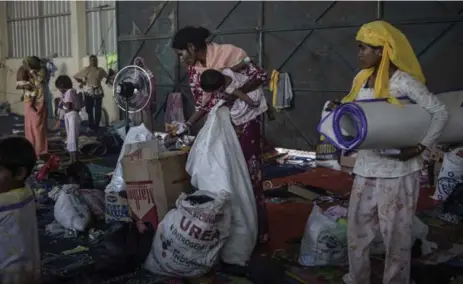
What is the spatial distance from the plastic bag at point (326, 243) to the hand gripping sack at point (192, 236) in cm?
57

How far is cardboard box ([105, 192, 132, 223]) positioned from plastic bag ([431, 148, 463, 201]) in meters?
2.84

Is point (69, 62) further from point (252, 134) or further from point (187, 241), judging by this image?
point (187, 241)

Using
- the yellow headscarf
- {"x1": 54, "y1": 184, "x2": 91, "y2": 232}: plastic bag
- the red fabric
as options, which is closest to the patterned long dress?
the yellow headscarf

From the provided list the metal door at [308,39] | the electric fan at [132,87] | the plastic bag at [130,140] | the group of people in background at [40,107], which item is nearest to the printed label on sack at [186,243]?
the plastic bag at [130,140]

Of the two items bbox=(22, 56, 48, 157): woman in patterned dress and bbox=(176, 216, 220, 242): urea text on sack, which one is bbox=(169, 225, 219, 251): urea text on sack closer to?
bbox=(176, 216, 220, 242): urea text on sack

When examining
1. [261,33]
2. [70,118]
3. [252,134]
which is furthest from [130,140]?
[261,33]

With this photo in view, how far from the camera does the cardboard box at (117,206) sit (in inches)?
160

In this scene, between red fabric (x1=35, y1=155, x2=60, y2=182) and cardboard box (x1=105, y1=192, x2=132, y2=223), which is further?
red fabric (x1=35, y1=155, x2=60, y2=182)

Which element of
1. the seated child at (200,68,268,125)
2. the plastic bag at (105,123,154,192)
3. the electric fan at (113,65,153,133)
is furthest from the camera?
the electric fan at (113,65,153,133)

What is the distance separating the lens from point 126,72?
532 centimetres

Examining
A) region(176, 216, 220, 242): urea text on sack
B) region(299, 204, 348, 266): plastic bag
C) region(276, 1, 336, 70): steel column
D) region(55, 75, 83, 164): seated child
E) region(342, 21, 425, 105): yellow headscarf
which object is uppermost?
region(276, 1, 336, 70): steel column

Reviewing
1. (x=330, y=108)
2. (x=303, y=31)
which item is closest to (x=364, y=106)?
(x=330, y=108)

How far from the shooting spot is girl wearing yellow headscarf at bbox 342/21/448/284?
2.59 meters

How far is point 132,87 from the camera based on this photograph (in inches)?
207
